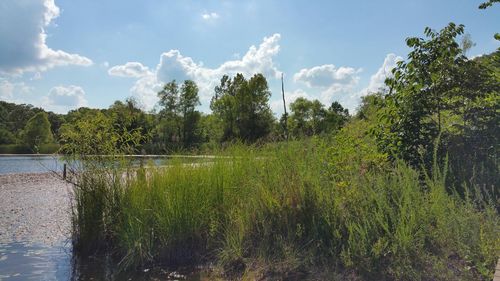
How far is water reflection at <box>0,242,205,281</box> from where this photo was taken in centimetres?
628

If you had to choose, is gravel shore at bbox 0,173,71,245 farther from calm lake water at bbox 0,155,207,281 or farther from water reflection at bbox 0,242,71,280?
calm lake water at bbox 0,155,207,281

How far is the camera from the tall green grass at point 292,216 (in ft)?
14.8

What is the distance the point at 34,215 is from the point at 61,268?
622cm

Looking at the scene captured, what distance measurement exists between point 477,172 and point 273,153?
3.04 metres

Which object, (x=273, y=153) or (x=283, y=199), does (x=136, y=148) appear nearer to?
(x=273, y=153)

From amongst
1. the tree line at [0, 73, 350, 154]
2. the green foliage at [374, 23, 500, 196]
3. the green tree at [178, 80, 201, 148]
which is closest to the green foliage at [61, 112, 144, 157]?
the green foliage at [374, 23, 500, 196]

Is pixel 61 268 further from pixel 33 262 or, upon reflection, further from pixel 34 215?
pixel 34 215

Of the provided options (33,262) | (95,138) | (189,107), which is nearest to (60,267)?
(33,262)

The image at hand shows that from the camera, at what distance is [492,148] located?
20.9 ft

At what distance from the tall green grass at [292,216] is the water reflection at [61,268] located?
0.28 metres

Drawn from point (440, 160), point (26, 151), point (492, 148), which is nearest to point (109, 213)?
point (440, 160)

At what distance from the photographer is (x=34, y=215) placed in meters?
12.3

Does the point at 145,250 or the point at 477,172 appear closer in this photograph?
the point at 477,172

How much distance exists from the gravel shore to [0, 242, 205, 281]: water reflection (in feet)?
1.92
